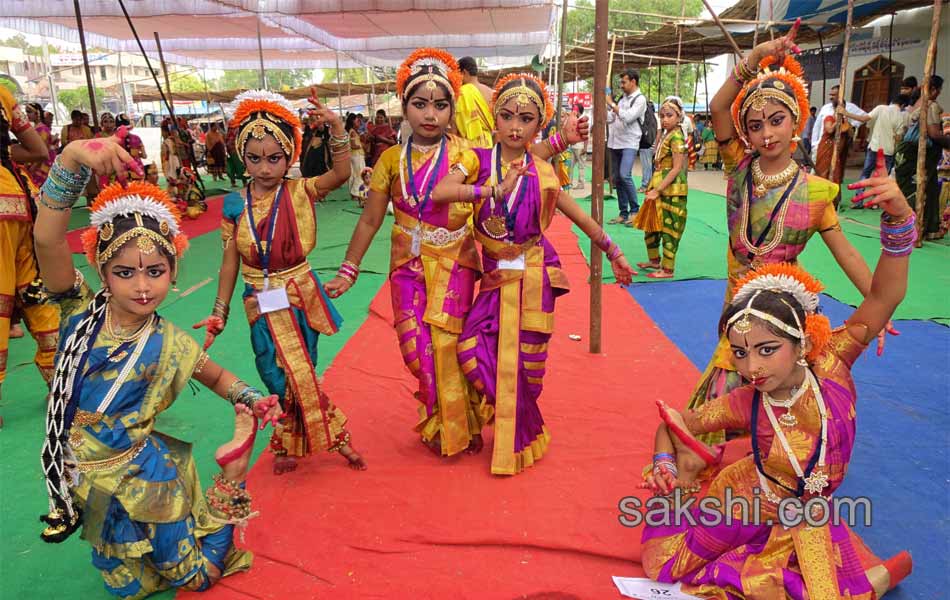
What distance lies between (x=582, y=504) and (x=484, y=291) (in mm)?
1002

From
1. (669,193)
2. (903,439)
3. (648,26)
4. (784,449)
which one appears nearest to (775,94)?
(784,449)

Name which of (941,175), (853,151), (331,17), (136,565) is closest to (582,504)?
(136,565)

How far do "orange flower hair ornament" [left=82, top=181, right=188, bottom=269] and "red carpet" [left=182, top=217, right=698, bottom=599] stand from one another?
116 centimetres

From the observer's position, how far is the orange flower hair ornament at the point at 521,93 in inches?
113

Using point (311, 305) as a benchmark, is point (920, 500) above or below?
below

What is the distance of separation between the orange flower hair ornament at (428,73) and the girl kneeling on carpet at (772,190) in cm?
122

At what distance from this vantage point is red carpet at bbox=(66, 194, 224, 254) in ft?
26.5

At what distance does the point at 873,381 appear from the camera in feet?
12.4

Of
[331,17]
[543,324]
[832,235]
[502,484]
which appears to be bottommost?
[502,484]

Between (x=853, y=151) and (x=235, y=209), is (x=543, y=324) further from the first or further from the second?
(x=853, y=151)

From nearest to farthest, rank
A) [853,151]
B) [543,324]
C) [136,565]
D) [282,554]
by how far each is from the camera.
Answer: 1. [136,565]
2. [282,554]
3. [543,324]
4. [853,151]

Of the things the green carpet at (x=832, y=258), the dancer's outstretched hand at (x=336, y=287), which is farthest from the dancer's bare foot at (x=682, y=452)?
the green carpet at (x=832, y=258)

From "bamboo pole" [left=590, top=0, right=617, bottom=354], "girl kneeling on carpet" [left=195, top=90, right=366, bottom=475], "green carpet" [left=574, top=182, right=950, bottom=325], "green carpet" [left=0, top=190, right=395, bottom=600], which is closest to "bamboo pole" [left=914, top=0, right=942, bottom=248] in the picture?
"green carpet" [left=574, top=182, right=950, bottom=325]

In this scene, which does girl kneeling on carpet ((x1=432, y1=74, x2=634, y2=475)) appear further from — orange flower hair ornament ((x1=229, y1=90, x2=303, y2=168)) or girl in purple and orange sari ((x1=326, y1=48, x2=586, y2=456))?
orange flower hair ornament ((x1=229, y1=90, x2=303, y2=168))
